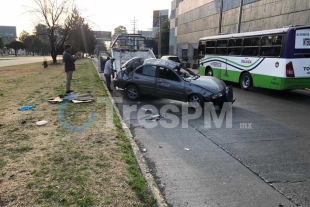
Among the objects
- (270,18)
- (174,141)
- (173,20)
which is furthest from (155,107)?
(173,20)

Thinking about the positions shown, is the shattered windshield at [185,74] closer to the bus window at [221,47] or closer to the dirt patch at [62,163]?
the dirt patch at [62,163]

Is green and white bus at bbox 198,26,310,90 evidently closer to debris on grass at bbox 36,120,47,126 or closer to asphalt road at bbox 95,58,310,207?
asphalt road at bbox 95,58,310,207

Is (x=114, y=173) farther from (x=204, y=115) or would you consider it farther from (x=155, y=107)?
(x=155, y=107)

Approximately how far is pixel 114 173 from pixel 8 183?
1432 millimetres

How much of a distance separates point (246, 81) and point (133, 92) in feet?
21.6

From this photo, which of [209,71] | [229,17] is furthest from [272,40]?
[229,17]

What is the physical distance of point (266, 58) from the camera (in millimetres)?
11805

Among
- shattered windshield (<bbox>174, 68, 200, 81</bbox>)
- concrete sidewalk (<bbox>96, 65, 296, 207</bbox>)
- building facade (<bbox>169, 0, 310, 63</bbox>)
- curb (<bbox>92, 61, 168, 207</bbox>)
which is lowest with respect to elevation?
concrete sidewalk (<bbox>96, 65, 296, 207</bbox>)

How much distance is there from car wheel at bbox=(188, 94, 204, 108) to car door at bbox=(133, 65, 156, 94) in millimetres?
1579

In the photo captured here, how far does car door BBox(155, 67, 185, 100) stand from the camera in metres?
8.93

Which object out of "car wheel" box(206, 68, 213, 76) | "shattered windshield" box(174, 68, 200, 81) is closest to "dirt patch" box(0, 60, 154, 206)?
"shattered windshield" box(174, 68, 200, 81)

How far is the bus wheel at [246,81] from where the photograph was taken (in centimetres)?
1327

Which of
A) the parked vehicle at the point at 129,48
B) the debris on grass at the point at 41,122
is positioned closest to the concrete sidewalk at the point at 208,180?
the debris on grass at the point at 41,122

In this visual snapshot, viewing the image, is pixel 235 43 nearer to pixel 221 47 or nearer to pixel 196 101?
pixel 221 47
